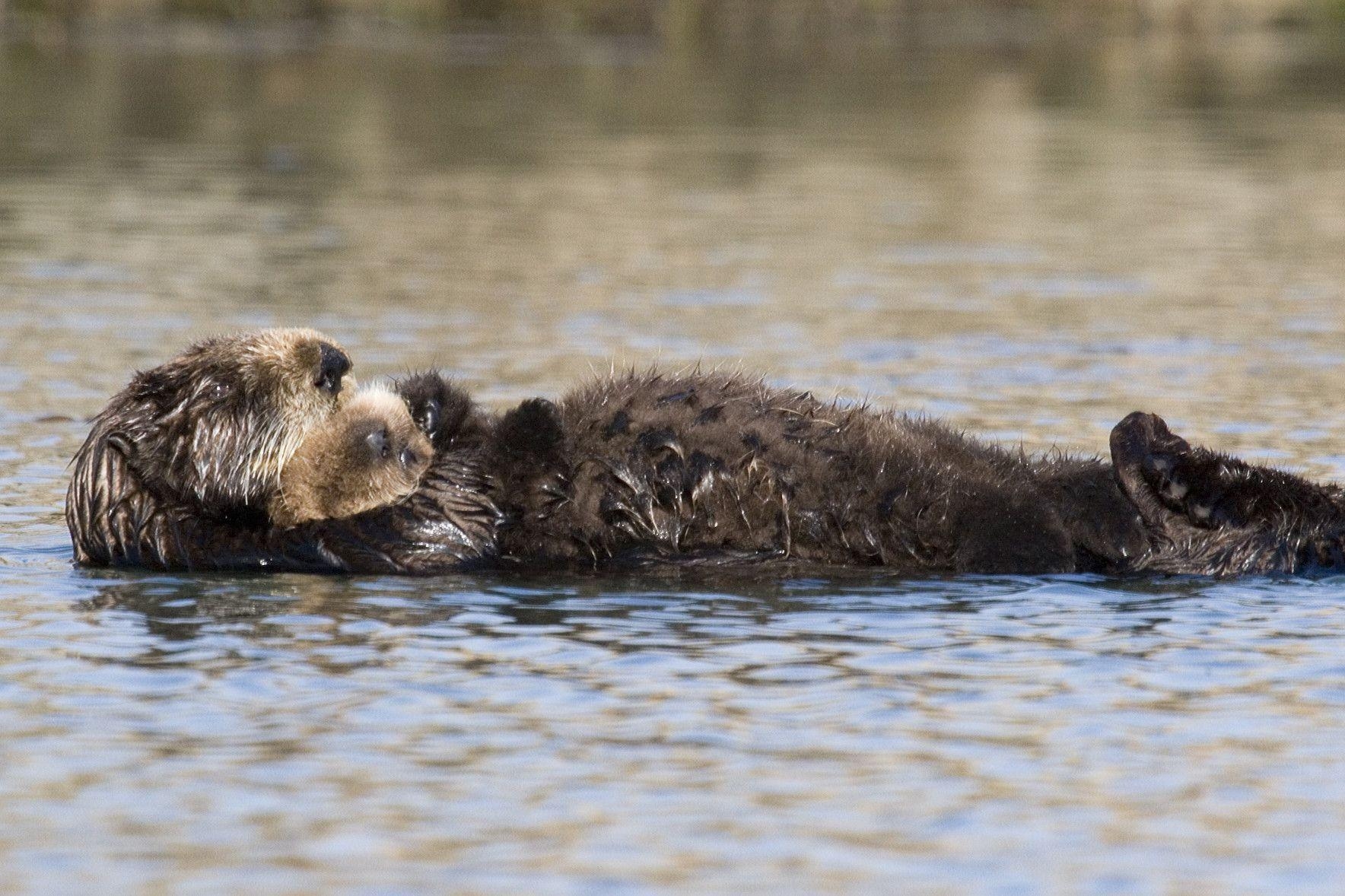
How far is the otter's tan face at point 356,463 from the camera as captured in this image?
5.39 metres

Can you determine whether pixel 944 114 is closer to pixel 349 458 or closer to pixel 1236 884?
pixel 349 458

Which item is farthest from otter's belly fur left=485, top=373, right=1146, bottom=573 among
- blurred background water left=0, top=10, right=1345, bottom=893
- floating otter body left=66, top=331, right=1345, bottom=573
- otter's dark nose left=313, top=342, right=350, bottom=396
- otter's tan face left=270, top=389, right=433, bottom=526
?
otter's dark nose left=313, top=342, right=350, bottom=396

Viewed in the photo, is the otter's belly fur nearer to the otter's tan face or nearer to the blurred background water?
the blurred background water

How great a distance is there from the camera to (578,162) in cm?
1761

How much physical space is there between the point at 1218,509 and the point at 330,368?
2333 millimetres

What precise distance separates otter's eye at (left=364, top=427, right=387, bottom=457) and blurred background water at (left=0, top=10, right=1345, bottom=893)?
1.20 ft

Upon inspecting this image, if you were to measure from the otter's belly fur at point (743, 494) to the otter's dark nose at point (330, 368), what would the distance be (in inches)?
18.6

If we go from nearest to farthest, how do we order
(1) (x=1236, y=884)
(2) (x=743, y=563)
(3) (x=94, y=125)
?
(1) (x=1236, y=884)
(2) (x=743, y=563)
(3) (x=94, y=125)

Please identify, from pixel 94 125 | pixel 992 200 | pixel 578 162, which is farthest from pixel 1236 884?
pixel 94 125

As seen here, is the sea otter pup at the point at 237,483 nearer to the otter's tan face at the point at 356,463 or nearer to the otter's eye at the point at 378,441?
the otter's tan face at the point at 356,463

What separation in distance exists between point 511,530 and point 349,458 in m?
0.45

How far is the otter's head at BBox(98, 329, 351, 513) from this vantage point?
538 cm

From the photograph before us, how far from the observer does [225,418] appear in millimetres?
5387

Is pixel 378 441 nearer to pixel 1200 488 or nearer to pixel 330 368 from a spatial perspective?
pixel 330 368
